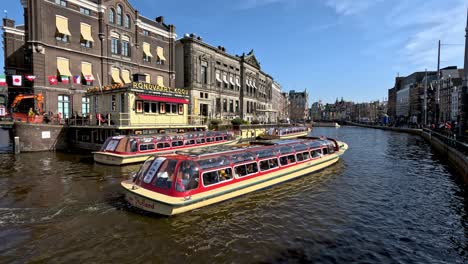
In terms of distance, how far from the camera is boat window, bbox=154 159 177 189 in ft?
36.3

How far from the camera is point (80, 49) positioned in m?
36.2

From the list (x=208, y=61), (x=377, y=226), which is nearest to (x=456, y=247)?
(x=377, y=226)

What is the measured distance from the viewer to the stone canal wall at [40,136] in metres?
26.6

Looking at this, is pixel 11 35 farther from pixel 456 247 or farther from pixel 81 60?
pixel 456 247

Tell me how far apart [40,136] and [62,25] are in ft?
51.9

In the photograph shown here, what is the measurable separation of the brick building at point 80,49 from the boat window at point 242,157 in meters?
17.3

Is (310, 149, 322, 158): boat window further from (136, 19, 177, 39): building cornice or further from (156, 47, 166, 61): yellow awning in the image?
(136, 19, 177, 39): building cornice

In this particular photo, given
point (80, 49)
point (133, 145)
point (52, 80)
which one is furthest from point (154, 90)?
point (80, 49)

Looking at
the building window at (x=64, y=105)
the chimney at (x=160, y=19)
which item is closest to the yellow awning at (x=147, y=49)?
the chimney at (x=160, y=19)

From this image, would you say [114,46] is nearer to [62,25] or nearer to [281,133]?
[62,25]

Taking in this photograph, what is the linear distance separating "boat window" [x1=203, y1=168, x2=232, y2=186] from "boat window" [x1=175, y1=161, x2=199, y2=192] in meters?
0.55

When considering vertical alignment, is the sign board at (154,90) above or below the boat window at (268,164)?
above

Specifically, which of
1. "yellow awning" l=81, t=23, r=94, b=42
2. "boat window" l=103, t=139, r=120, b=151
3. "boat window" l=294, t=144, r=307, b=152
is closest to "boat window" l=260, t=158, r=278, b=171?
"boat window" l=294, t=144, r=307, b=152

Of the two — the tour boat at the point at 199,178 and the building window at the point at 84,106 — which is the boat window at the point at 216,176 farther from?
the building window at the point at 84,106
